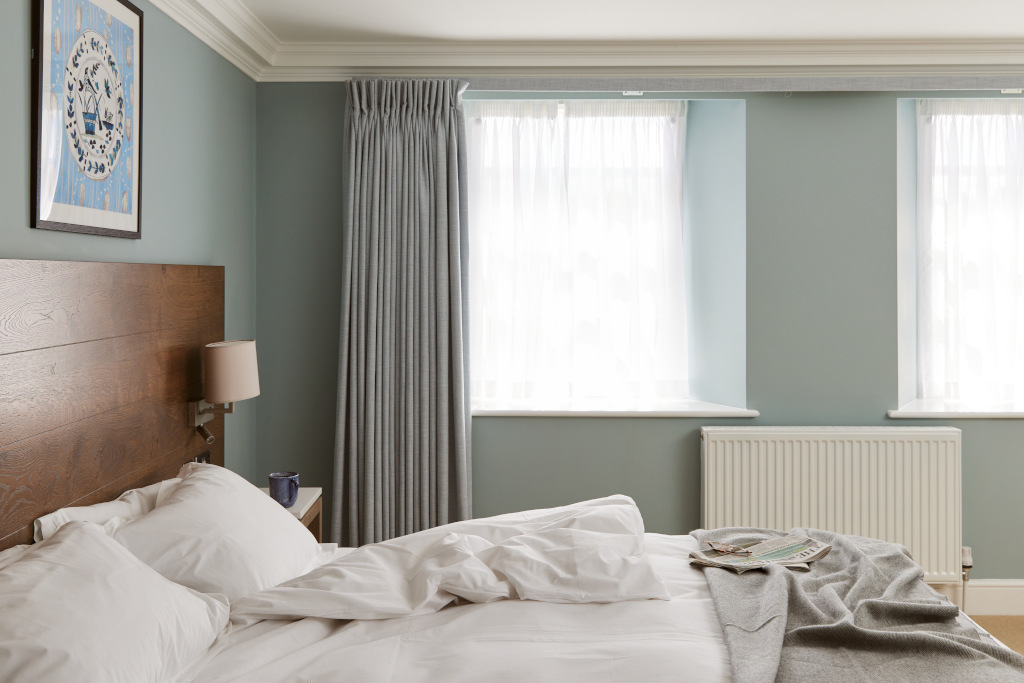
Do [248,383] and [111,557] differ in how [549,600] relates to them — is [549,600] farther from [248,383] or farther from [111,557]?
[248,383]

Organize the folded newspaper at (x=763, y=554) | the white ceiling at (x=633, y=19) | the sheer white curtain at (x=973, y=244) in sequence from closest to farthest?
the folded newspaper at (x=763, y=554) → the white ceiling at (x=633, y=19) → the sheer white curtain at (x=973, y=244)

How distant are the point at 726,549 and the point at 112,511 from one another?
178 cm

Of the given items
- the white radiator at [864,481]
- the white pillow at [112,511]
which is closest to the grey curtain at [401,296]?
the white pillow at [112,511]

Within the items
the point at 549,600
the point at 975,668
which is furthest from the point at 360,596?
the point at 975,668

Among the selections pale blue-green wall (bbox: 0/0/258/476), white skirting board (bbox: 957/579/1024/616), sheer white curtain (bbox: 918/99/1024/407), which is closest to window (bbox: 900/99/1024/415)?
sheer white curtain (bbox: 918/99/1024/407)

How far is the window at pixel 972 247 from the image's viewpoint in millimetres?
3693

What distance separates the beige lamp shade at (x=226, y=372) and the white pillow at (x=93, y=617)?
2.92 ft

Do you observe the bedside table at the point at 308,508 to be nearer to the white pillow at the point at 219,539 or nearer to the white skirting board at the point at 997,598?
the white pillow at the point at 219,539

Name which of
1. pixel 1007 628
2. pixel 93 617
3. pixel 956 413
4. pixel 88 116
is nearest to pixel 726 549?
pixel 93 617

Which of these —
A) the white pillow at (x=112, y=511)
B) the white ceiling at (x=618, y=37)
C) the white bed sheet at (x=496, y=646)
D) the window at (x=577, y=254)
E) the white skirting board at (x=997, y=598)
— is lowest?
the white skirting board at (x=997, y=598)

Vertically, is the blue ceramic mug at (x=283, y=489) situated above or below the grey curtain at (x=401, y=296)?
below

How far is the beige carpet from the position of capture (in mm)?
3219

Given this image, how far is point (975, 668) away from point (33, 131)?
2524mm

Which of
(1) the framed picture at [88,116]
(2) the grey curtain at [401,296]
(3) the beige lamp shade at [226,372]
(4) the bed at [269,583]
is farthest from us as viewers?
(2) the grey curtain at [401,296]
